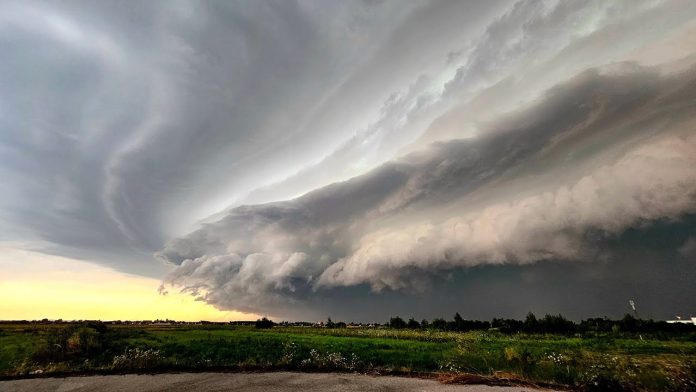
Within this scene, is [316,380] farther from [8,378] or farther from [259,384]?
[8,378]

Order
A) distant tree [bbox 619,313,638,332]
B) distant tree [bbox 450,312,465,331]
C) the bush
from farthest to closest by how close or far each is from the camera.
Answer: distant tree [bbox 450,312,465,331], distant tree [bbox 619,313,638,332], the bush

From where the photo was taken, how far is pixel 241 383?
16.5 meters

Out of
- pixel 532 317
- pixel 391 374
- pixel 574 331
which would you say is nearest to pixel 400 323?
pixel 532 317

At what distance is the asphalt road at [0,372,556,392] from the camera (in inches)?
579

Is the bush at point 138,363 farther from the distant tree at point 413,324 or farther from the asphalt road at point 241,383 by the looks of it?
the distant tree at point 413,324

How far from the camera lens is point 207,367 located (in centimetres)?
2017

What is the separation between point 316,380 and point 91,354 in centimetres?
2662

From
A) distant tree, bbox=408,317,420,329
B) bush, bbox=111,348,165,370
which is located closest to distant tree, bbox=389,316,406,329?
distant tree, bbox=408,317,420,329

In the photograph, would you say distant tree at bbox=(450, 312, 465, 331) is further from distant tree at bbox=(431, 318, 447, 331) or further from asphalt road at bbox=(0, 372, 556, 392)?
asphalt road at bbox=(0, 372, 556, 392)

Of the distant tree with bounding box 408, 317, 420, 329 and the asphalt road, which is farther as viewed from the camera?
the distant tree with bounding box 408, 317, 420, 329

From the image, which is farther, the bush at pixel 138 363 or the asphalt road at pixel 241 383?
the bush at pixel 138 363

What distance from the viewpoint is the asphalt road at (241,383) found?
14.7 metres

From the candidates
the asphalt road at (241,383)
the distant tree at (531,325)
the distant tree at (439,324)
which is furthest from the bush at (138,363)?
the distant tree at (439,324)

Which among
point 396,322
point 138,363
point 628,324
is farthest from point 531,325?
point 138,363
